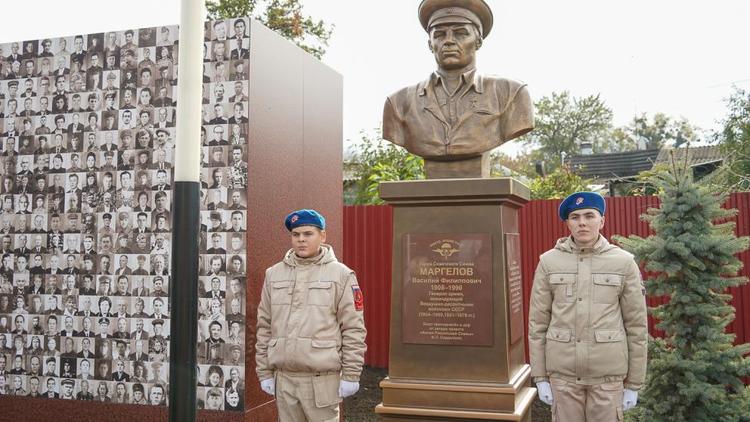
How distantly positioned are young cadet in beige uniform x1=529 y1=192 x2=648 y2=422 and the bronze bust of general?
950 mm

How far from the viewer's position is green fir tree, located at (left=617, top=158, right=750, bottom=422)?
5.30 metres

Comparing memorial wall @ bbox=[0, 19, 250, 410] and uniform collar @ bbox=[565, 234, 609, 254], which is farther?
memorial wall @ bbox=[0, 19, 250, 410]

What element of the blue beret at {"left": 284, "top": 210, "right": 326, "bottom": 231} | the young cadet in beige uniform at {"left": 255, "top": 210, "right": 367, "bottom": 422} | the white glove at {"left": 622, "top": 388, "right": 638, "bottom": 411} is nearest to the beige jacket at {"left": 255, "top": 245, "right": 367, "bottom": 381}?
the young cadet in beige uniform at {"left": 255, "top": 210, "right": 367, "bottom": 422}

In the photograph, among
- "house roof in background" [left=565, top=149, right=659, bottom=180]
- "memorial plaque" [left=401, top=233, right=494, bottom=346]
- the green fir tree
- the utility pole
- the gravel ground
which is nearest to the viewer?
the utility pole

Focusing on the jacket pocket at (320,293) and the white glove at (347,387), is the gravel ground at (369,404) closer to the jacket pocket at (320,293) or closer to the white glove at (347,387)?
the white glove at (347,387)

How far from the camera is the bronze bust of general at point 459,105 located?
472cm

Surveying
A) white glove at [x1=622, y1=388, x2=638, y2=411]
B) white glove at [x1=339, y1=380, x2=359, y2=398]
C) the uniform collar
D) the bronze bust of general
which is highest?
the bronze bust of general

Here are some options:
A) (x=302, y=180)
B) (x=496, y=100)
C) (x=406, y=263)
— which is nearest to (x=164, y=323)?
(x=302, y=180)

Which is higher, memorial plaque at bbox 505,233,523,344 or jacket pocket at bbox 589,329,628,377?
memorial plaque at bbox 505,233,523,344

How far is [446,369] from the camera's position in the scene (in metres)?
4.48

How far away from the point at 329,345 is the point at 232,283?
1692mm

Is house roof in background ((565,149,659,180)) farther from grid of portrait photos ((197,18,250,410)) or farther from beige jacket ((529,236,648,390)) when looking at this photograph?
beige jacket ((529,236,648,390))

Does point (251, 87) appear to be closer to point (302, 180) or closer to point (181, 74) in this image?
point (302, 180)

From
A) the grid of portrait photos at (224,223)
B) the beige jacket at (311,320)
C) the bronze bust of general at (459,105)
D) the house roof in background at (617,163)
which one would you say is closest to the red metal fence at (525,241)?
the bronze bust of general at (459,105)
